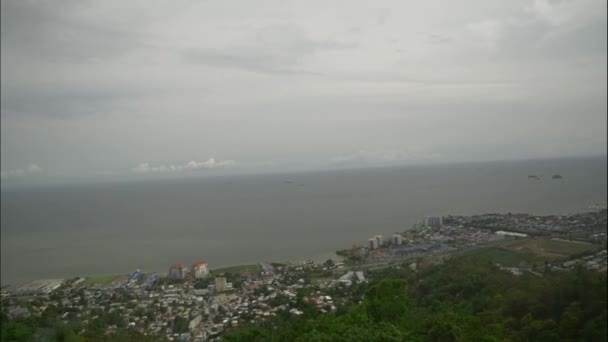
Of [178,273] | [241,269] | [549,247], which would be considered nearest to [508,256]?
[549,247]

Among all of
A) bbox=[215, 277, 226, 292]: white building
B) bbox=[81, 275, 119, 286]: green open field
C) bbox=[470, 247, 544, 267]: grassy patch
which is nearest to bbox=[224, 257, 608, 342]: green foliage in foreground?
bbox=[470, 247, 544, 267]: grassy patch

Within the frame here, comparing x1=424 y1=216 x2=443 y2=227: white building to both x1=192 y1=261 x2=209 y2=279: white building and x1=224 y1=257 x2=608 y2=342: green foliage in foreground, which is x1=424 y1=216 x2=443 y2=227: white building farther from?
x1=192 y1=261 x2=209 y2=279: white building

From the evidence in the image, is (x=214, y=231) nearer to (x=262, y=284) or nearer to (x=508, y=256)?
(x=262, y=284)

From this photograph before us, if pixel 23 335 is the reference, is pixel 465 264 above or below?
below

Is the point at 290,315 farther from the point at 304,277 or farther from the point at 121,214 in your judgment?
the point at 121,214

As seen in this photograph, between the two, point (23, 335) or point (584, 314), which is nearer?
point (23, 335)

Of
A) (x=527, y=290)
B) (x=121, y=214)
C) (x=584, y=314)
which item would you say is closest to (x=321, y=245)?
(x=527, y=290)
